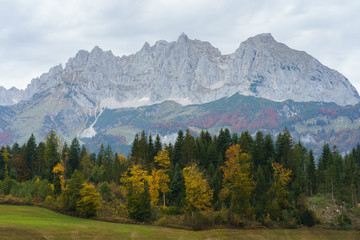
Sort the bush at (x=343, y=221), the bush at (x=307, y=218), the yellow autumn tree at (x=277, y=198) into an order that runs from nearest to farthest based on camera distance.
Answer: the bush at (x=307, y=218), the yellow autumn tree at (x=277, y=198), the bush at (x=343, y=221)

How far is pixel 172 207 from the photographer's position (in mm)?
95625

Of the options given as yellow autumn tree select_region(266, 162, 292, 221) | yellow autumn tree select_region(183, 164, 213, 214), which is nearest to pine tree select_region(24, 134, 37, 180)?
yellow autumn tree select_region(183, 164, 213, 214)

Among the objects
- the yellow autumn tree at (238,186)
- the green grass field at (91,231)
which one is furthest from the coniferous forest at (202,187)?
the green grass field at (91,231)

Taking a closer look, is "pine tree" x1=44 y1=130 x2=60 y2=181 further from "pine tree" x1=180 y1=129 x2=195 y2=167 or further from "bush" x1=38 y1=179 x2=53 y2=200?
"pine tree" x1=180 y1=129 x2=195 y2=167

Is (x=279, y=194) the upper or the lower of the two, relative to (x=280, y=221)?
upper

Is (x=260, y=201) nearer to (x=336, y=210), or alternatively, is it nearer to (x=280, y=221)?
(x=280, y=221)

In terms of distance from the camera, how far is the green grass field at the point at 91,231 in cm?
5884

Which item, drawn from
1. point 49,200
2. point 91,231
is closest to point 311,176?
point 49,200

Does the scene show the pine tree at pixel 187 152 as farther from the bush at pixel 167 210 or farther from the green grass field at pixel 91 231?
the green grass field at pixel 91 231

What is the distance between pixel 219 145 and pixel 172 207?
36.9 meters

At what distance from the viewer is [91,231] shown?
213 ft

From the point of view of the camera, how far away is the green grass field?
58.8 meters

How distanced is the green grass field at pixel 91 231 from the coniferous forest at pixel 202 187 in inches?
187

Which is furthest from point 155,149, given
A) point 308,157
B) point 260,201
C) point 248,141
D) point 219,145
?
point 308,157
